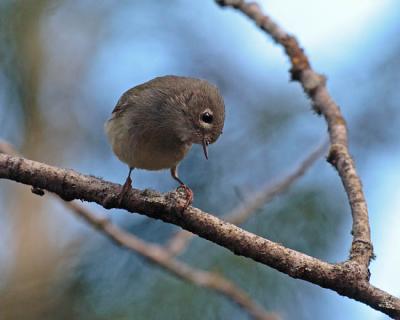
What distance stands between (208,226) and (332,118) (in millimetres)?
1299

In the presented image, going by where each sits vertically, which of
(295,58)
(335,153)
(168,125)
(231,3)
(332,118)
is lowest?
(335,153)

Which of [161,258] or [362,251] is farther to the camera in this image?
[161,258]

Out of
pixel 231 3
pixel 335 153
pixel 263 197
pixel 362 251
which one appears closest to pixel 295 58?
pixel 231 3

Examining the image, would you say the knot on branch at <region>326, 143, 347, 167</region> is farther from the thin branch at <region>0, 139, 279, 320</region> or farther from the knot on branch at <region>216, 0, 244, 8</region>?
the knot on branch at <region>216, 0, 244, 8</region>

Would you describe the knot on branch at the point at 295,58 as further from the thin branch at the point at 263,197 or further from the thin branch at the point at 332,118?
the thin branch at the point at 263,197

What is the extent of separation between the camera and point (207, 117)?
373 cm

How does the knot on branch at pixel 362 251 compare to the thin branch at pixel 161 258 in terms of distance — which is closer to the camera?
the knot on branch at pixel 362 251

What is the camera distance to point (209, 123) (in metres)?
3.72

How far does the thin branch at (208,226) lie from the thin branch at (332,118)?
149 millimetres

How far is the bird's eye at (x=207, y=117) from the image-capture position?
3.72 metres

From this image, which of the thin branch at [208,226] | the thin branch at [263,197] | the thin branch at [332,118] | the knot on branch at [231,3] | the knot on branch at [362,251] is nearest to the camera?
the thin branch at [208,226]

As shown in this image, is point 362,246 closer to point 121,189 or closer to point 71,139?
point 121,189

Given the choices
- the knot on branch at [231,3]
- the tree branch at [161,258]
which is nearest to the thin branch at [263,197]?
the tree branch at [161,258]

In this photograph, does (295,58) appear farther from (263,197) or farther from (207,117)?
(263,197)
